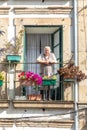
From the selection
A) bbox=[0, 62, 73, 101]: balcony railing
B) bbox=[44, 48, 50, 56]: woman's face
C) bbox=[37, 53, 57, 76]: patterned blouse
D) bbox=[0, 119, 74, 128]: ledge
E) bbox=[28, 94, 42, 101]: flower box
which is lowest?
bbox=[0, 119, 74, 128]: ledge

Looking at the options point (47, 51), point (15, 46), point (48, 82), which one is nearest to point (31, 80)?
point (48, 82)

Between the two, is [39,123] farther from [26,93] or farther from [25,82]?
[25,82]

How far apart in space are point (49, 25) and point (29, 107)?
99.5 inches

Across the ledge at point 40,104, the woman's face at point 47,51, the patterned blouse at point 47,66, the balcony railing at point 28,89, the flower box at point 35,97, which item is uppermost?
the woman's face at point 47,51

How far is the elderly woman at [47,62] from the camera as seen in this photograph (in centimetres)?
1664

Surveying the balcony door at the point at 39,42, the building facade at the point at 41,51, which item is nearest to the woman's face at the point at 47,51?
the building facade at the point at 41,51

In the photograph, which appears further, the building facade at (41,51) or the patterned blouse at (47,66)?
the patterned blouse at (47,66)

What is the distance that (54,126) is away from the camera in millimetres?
16500

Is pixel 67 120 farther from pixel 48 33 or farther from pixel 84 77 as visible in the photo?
pixel 48 33

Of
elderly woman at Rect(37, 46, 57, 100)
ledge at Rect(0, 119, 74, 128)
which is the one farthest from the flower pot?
ledge at Rect(0, 119, 74, 128)

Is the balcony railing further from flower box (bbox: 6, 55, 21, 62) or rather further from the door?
flower box (bbox: 6, 55, 21, 62)

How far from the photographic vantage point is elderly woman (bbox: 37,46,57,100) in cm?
1664

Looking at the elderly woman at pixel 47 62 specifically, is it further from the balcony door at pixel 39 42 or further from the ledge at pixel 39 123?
the ledge at pixel 39 123

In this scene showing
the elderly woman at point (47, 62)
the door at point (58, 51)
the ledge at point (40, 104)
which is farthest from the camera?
the door at point (58, 51)
